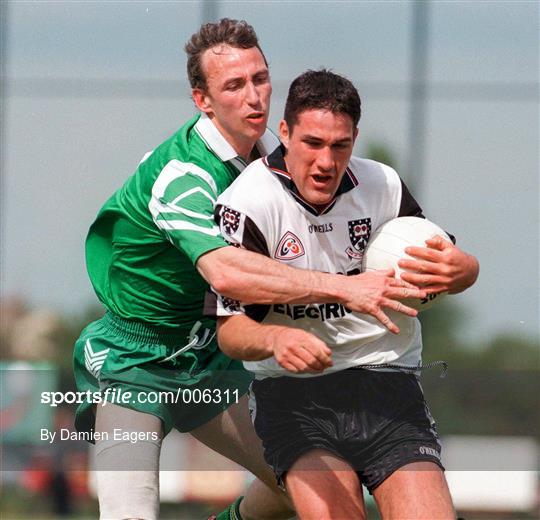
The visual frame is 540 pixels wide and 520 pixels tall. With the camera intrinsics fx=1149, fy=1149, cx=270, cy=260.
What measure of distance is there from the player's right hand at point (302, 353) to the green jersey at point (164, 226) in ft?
2.13

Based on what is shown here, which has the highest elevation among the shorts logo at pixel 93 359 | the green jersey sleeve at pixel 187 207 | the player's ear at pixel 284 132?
the player's ear at pixel 284 132

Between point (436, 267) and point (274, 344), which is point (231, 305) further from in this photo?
point (436, 267)

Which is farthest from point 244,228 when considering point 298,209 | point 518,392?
point 518,392

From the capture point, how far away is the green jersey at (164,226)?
14.1ft

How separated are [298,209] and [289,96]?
1.32 ft

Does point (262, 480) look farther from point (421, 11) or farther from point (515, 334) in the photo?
point (515, 334)

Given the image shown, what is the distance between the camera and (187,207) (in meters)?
4.23

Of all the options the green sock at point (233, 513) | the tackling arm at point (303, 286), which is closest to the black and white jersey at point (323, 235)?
the tackling arm at point (303, 286)

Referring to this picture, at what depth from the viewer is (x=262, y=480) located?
496 centimetres

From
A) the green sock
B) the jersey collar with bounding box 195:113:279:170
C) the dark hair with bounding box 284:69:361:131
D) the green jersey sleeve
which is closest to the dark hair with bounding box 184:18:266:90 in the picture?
the jersey collar with bounding box 195:113:279:170

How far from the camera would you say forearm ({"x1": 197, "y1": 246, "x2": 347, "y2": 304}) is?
3.90 metres

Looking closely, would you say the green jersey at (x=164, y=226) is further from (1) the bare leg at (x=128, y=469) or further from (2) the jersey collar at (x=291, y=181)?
(1) the bare leg at (x=128, y=469)

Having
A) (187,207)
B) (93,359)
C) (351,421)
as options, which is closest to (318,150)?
(187,207)

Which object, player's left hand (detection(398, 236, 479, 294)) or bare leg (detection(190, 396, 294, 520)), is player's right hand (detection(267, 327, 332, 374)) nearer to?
player's left hand (detection(398, 236, 479, 294))
